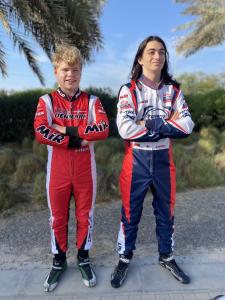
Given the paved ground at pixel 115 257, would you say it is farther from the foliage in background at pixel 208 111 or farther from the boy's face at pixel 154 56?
the foliage in background at pixel 208 111

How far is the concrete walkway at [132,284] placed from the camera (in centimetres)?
314

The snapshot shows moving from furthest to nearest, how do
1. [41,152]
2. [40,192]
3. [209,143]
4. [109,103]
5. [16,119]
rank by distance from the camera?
[109,103] → [16,119] → [209,143] → [41,152] → [40,192]

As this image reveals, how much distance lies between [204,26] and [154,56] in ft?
42.6

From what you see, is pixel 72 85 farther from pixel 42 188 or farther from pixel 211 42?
pixel 211 42

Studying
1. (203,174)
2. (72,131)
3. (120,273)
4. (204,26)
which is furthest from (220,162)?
(204,26)

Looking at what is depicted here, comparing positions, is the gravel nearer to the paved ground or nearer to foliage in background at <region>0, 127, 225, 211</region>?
the paved ground

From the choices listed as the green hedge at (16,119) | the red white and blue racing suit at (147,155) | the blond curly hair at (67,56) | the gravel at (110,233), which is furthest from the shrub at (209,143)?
the blond curly hair at (67,56)

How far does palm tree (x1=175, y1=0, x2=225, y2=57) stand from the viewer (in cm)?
1444

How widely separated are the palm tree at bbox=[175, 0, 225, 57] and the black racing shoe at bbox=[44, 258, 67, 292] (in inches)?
510

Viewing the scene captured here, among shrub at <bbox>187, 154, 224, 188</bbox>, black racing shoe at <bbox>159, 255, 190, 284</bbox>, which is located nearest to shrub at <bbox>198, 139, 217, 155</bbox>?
shrub at <bbox>187, 154, 224, 188</bbox>

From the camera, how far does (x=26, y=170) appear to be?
22.6ft

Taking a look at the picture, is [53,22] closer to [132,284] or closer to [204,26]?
[132,284]

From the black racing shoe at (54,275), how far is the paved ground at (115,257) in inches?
2.2

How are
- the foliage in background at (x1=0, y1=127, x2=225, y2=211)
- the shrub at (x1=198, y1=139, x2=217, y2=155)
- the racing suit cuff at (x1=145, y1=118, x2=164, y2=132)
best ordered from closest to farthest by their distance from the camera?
the racing suit cuff at (x1=145, y1=118, x2=164, y2=132), the foliage in background at (x1=0, y1=127, x2=225, y2=211), the shrub at (x1=198, y1=139, x2=217, y2=155)
